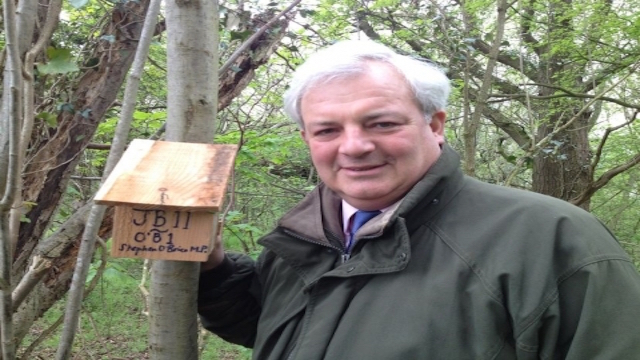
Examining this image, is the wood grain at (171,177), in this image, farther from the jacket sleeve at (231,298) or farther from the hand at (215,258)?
the jacket sleeve at (231,298)

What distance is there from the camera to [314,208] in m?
1.64

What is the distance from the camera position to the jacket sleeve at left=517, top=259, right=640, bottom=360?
1.08 m

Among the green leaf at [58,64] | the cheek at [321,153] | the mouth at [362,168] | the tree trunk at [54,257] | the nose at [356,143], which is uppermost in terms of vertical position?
the green leaf at [58,64]

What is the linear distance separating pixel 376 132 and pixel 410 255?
0.35 m

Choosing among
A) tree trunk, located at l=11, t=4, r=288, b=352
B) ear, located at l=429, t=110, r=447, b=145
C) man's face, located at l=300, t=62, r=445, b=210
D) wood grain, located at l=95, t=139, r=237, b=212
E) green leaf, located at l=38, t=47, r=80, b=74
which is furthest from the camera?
tree trunk, located at l=11, t=4, r=288, b=352

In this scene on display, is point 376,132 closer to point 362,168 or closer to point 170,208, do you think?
point 362,168

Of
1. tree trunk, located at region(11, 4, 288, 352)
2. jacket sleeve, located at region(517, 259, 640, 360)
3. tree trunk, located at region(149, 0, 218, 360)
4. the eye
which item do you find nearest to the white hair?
the eye

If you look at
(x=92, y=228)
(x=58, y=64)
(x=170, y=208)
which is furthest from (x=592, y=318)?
(x=58, y=64)

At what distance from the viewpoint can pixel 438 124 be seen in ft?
5.13

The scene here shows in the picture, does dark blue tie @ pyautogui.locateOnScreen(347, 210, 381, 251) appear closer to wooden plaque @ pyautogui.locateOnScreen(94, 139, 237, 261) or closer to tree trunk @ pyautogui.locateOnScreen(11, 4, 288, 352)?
wooden plaque @ pyautogui.locateOnScreen(94, 139, 237, 261)

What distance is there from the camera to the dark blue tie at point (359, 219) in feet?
4.99

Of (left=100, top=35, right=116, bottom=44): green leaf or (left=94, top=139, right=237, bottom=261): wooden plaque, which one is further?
(left=100, top=35, right=116, bottom=44): green leaf

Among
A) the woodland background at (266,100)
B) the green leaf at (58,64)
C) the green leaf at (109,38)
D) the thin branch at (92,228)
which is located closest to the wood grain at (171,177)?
the thin branch at (92,228)

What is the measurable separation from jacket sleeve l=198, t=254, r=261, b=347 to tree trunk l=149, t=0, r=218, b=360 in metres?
0.19
